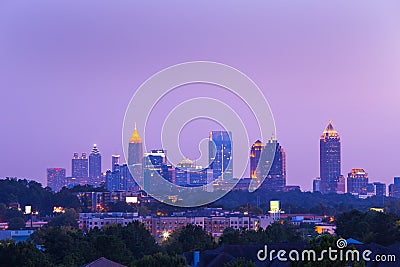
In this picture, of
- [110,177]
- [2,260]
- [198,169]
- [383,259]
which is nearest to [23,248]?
Answer: [2,260]

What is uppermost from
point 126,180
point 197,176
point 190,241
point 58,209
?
point 197,176

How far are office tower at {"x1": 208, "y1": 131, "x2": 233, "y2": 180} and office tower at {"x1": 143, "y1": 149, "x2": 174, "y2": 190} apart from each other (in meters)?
6.25

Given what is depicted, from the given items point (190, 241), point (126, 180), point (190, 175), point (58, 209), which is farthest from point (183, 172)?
point (190, 241)

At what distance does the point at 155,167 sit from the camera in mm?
166750

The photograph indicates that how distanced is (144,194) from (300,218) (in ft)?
122

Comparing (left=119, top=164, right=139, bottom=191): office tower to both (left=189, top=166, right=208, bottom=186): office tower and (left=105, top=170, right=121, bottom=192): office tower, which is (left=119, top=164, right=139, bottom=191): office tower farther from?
(left=189, top=166, right=208, bottom=186): office tower

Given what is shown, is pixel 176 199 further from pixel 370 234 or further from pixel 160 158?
pixel 370 234

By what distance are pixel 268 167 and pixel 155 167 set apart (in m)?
29.3

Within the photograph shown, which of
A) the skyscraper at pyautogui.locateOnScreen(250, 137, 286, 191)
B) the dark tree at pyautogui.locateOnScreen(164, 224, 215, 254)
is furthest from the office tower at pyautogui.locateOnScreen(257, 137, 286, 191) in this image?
the dark tree at pyautogui.locateOnScreen(164, 224, 215, 254)

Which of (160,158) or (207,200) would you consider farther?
(160,158)

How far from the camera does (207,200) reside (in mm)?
148875

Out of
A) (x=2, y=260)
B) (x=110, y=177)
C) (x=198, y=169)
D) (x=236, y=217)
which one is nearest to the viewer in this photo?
(x=2, y=260)

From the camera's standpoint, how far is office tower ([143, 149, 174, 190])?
164 meters

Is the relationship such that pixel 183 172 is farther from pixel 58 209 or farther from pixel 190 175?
pixel 58 209
